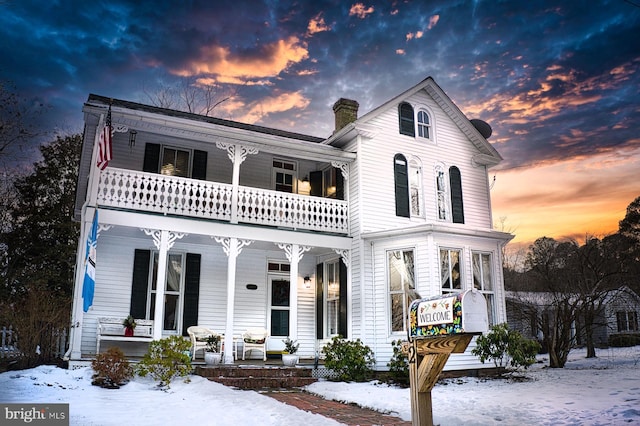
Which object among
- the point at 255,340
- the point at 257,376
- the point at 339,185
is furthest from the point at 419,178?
the point at 257,376

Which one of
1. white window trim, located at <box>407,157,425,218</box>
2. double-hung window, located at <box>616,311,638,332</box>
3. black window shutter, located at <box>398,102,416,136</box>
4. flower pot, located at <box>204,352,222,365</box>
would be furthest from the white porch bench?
double-hung window, located at <box>616,311,638,332</box>

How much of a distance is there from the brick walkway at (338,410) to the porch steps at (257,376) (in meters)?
0.79

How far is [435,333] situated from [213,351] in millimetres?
8427

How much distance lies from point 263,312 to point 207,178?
4.28m

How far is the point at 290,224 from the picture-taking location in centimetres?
1312

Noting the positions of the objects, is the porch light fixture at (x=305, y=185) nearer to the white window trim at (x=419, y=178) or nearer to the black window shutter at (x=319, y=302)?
the black window shutter at (x=319, y=302)

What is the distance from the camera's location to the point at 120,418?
6082 mm

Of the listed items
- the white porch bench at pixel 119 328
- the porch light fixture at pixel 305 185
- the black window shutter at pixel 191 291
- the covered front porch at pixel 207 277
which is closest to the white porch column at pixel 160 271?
the covered front porch at pixel 207 277

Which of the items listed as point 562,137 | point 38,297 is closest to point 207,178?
point 38,297

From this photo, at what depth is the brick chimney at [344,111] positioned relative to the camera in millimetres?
16516

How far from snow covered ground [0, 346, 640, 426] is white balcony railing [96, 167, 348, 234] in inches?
160

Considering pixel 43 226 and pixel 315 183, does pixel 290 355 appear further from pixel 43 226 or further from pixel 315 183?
pixel 43 226

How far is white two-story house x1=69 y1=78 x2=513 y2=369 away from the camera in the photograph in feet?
38.7

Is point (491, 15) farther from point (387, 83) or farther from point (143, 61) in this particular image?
point (143, 61)
